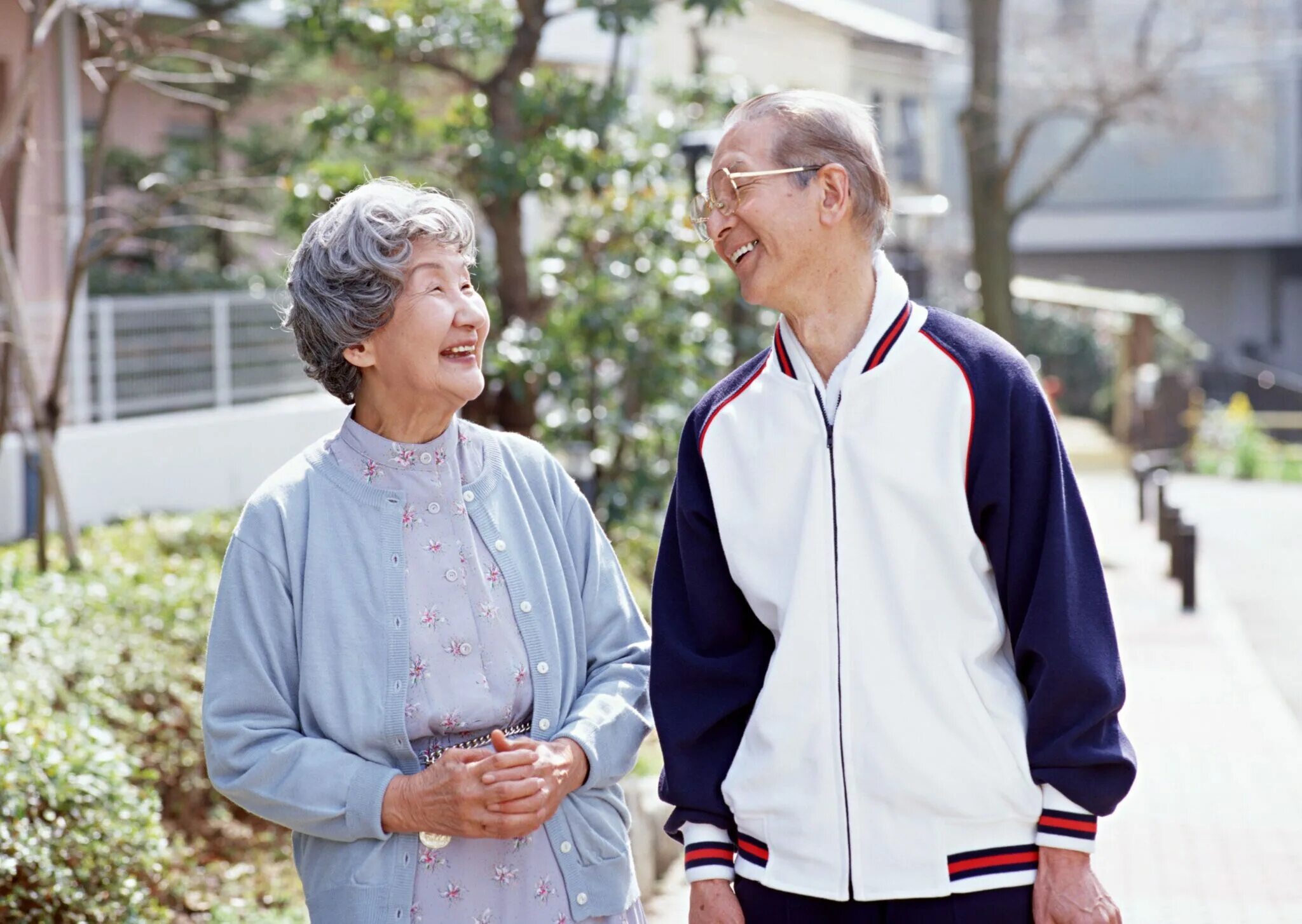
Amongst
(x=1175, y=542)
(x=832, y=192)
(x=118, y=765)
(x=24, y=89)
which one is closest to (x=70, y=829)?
(x=118, y=765)

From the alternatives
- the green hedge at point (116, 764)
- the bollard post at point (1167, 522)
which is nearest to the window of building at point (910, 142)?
the bollard post at point (1167, 522)

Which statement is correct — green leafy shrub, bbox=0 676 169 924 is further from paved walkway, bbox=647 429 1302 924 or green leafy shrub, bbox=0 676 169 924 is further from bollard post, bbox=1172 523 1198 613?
bollard post, bbox=1172 523 1198 613

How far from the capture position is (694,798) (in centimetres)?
238

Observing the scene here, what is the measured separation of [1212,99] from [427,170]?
2438cm

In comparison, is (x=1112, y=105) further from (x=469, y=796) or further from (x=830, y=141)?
(x=469, y=796)

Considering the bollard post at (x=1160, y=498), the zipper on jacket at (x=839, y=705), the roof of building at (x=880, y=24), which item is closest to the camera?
the zipper on jacket at (x=839, y=705)

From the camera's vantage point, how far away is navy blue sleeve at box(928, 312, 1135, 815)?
217cm

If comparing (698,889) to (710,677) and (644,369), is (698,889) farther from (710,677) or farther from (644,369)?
(644,369)

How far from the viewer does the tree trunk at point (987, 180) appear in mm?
15906

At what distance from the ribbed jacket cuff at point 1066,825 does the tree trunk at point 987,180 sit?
14.1m

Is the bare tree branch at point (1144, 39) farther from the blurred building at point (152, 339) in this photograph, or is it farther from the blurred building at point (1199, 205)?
the blurred building at point (1199, 205)

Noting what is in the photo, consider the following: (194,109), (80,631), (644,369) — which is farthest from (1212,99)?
(80,631)

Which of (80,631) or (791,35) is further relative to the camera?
(791,35)

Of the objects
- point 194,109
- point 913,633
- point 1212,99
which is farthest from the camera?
point 1212,99
